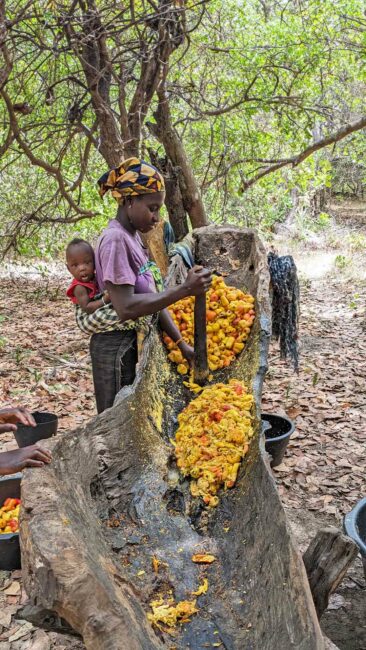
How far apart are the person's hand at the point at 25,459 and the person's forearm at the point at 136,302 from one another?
101 cm

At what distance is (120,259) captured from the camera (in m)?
3.12

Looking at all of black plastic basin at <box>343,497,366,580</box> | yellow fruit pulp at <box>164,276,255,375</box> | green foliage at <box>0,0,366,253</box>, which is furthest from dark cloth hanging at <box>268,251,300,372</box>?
green foliage at <box>0,0,366,253</box>

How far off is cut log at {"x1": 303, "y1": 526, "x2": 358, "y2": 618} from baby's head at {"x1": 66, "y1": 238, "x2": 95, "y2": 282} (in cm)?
201

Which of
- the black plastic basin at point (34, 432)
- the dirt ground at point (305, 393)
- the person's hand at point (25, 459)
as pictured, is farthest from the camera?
the black plastic basin at point (34, 432)

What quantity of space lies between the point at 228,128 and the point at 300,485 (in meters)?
5.93

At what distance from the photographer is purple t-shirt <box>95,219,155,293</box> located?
3104mm

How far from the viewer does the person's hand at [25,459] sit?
2.32 m

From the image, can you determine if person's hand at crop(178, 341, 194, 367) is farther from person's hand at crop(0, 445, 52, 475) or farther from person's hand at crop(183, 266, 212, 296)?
person's hand at crop(0, 445, 52, 475)

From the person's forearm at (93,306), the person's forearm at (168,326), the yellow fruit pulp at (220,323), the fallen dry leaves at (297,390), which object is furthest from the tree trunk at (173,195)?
the person's forearm at (93,306)

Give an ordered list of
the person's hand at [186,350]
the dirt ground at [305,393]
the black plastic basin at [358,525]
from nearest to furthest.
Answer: the black plastic basin at [358,525]
the dirt ground at [305,393]
the person's hand at [186,350]

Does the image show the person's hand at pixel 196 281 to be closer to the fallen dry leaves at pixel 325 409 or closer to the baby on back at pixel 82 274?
the baby on back at pixel 82 274

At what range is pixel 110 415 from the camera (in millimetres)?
2977

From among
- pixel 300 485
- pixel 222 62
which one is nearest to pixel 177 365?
pixel 300 485

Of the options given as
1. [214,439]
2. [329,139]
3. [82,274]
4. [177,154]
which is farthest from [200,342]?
[329,139]
